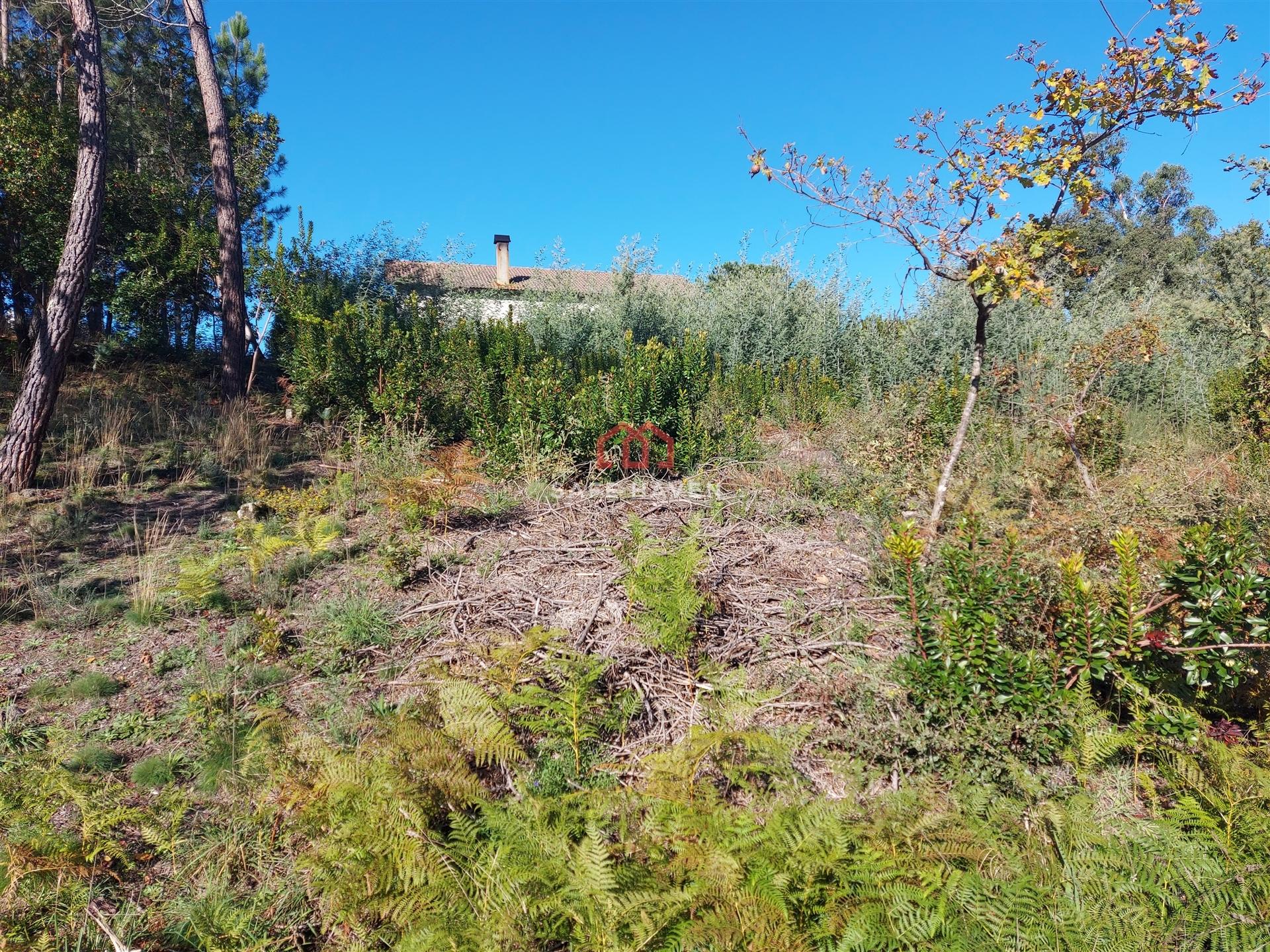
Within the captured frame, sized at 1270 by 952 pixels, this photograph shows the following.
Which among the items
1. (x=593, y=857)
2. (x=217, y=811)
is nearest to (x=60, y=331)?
(x=217, y=811)

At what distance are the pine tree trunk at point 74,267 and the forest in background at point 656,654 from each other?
31mm

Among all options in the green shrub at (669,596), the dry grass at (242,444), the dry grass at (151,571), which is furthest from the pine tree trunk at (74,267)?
the green shrub at (669,596)

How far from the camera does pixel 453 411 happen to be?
24.8ft

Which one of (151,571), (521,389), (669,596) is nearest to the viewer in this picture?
(669,596)

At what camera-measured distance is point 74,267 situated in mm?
6039

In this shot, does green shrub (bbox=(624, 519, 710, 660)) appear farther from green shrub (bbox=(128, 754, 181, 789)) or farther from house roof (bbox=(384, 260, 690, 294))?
house roof (bbox=(384, 260, 690, 294))

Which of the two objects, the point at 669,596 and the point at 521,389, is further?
the point at 521,389

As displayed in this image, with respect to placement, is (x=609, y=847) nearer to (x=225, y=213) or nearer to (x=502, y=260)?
(x=225, y=213)

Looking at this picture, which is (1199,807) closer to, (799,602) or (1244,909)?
(1244,909)

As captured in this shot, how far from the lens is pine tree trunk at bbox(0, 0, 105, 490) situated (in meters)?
5.81

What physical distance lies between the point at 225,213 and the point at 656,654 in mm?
9572

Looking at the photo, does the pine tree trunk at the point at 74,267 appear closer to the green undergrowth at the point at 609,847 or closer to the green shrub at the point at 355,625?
the green shrub at the point at 355,625

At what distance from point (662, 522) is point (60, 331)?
5861 mm

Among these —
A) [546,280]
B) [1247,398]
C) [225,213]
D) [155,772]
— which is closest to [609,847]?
[155,772]
